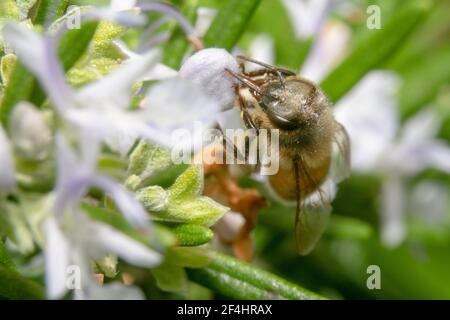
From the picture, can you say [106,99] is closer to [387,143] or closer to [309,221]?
[309,221]

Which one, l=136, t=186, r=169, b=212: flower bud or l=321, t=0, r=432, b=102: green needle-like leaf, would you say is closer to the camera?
l=136, t=186, r=169, b=212: flower bud

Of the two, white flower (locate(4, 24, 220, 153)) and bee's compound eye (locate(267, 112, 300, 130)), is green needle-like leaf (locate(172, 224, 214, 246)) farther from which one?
bee's compound eye (locate(267, 112, 300, 130))

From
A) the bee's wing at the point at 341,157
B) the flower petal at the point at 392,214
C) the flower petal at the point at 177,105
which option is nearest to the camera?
the flower petal at the point at 177,105

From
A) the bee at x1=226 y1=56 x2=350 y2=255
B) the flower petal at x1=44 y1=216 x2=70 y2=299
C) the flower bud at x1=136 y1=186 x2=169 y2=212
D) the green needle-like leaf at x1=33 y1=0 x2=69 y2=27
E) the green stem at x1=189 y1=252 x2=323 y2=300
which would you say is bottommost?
the flower petal at x1=44 y1=216 x2=70 y2=299

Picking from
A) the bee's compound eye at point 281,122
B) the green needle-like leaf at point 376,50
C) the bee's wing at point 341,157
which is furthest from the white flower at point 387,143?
the bee's compound eye at point 281,122

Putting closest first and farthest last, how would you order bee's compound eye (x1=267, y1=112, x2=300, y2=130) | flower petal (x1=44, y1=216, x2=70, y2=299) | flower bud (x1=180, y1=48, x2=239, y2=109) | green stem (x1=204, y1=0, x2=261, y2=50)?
flower petal (x1=44, y1=216, x2=70, y2=299) < flower bud (x1=180, y1=48, x2=239, y2=109) < bee's compound eye (x1=267, y1=112, x2=300, y2=130) < green stem (x1=204, y1=0, x2=261, y2=50)

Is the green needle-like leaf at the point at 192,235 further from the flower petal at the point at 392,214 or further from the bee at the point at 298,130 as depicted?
the flower petal at the point at 392,214

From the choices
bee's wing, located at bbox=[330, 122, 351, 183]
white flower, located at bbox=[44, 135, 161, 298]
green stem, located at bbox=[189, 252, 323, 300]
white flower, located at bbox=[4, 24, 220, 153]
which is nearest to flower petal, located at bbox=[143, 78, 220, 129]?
white flower, located at bbox=[4, 24, 220, 153]
